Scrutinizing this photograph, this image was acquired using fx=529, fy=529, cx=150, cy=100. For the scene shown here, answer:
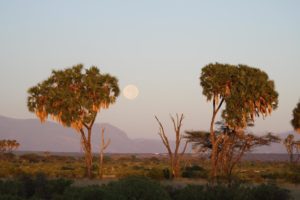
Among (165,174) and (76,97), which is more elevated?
(76,97)

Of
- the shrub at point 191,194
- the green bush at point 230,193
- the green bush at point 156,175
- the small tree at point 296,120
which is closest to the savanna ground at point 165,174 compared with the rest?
the green bush at point 156,175

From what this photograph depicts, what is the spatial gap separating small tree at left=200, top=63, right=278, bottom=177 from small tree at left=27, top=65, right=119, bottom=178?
8.33 metres

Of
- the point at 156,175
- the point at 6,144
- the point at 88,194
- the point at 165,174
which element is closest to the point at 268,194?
the point at 88,194

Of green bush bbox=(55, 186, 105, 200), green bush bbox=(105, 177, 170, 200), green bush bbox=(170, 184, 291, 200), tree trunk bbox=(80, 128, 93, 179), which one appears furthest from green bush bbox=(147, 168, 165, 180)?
green bush bbox=(55, 186, 105, 200)

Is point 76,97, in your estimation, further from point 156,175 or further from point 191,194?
point 191,194

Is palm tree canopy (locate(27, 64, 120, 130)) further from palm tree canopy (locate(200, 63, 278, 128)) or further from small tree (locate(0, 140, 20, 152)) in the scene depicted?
Answer: small tree (locate(0, 140, 20, 152))

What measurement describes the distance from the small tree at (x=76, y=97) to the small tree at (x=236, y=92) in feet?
27.3

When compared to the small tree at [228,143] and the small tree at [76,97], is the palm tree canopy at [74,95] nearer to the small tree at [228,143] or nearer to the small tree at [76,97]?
the small tree at [76,97]

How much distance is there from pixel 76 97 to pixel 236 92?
1294 centimetres

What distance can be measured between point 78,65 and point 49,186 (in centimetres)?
2231

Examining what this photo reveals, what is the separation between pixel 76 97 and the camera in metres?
43.3

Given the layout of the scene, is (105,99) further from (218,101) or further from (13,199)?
(13,199)

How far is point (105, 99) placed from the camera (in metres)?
43.9

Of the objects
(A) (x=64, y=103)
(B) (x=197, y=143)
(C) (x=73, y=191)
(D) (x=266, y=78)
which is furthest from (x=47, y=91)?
(C) (x=73, y=191)
